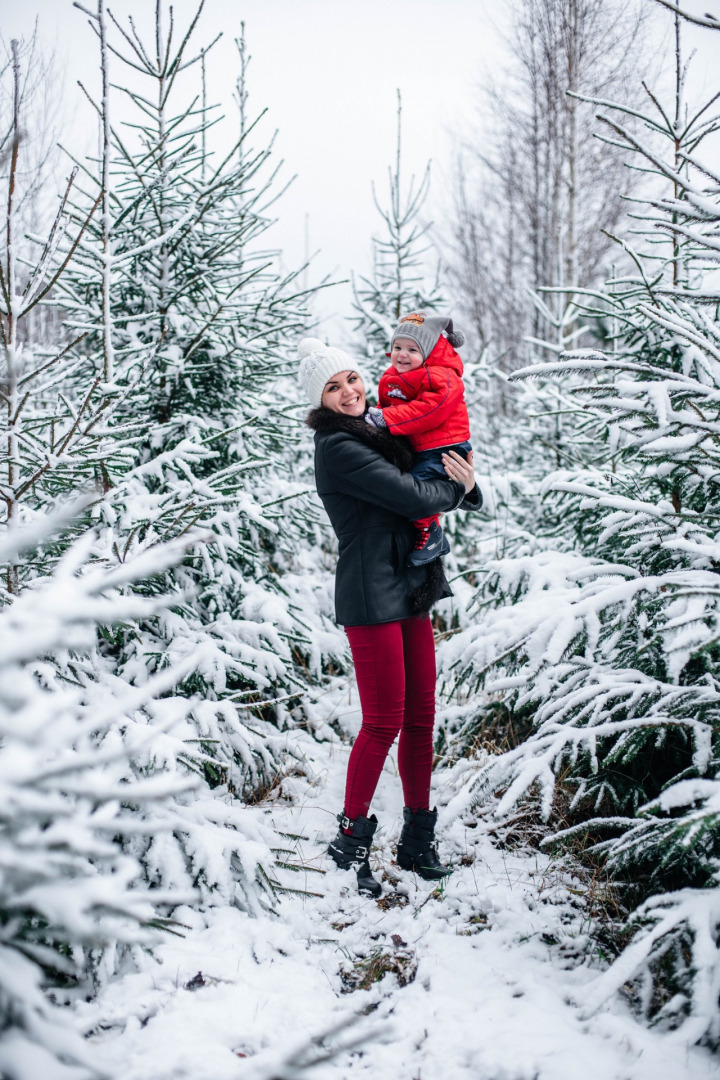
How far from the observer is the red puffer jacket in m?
2.63

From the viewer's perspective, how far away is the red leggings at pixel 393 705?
8.54 feet

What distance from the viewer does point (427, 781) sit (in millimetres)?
2818

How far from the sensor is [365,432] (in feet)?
8.35

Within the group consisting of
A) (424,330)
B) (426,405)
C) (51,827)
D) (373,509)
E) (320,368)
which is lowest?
(51,827)

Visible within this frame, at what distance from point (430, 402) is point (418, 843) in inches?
73.0

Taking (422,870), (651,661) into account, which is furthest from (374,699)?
(651,661)

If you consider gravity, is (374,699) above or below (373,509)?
below

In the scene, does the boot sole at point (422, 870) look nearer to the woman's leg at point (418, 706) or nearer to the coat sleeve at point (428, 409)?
the woman's leg at point (418, 706)

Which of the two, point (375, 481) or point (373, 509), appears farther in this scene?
point (373, 509)

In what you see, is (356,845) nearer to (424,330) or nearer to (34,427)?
(424,330)

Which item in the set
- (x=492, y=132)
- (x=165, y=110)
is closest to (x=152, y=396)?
(x=165, y=110)

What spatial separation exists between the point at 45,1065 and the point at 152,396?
3.46 m

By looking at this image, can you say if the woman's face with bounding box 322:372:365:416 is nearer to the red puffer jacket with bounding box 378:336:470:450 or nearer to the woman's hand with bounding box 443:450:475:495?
the red puffer jacket with bounding box 378:336:470:450

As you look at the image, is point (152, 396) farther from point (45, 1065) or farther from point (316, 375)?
point (45, 1065)
